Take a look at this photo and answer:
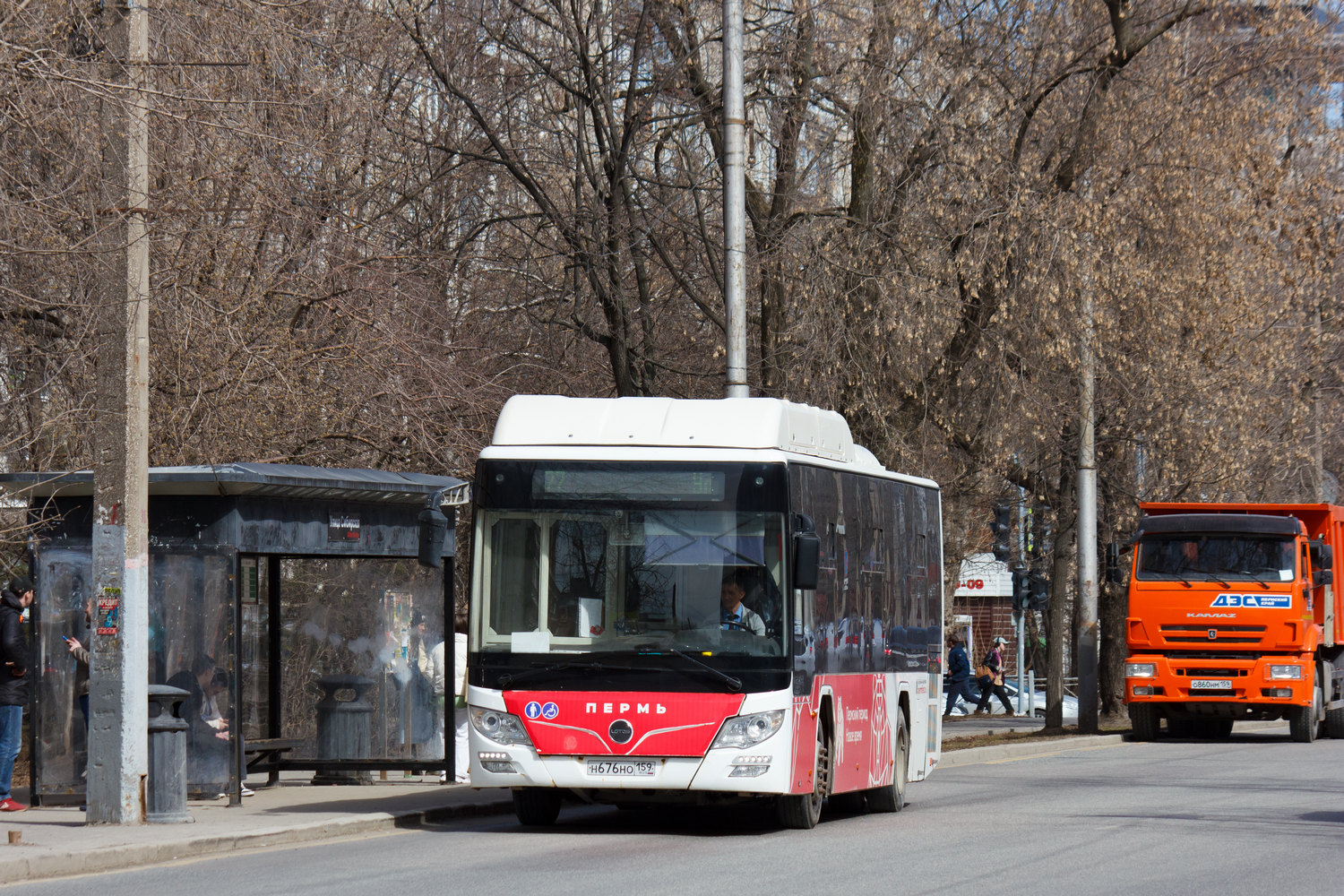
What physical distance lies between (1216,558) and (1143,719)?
2.98m

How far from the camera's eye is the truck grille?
2894cm

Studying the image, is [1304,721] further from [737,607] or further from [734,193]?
[737,607]

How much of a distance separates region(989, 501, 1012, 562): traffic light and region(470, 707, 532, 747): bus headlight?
15.1 m

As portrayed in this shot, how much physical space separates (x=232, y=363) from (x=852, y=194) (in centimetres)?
817

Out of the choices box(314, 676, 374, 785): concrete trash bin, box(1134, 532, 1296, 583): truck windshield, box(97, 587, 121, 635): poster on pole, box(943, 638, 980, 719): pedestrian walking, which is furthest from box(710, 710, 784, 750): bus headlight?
box(943, 638, 980, 719): pedestrian walking

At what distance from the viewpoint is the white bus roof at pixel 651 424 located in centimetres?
1414

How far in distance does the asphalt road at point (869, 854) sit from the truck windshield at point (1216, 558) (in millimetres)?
10581

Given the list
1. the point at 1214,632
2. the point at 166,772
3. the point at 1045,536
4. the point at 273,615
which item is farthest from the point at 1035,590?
the point at 166,772

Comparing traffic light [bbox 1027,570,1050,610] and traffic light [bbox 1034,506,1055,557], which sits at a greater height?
traffic light [bbox 1034,506,1055,557]

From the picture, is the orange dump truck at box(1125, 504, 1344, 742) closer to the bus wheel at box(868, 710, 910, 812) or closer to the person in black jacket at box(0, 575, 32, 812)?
the bus wheel at box(868, 710, 910, 812)

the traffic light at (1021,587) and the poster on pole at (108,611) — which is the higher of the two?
the poster on pole at (108,611)

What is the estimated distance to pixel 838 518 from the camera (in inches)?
603

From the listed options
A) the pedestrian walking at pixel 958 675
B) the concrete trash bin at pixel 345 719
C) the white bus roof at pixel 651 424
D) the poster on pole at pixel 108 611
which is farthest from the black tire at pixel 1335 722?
the poster on pole at pixel 108 611

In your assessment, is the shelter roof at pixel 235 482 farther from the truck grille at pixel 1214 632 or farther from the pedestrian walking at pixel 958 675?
the pedestrian walking at pixel 958 675
